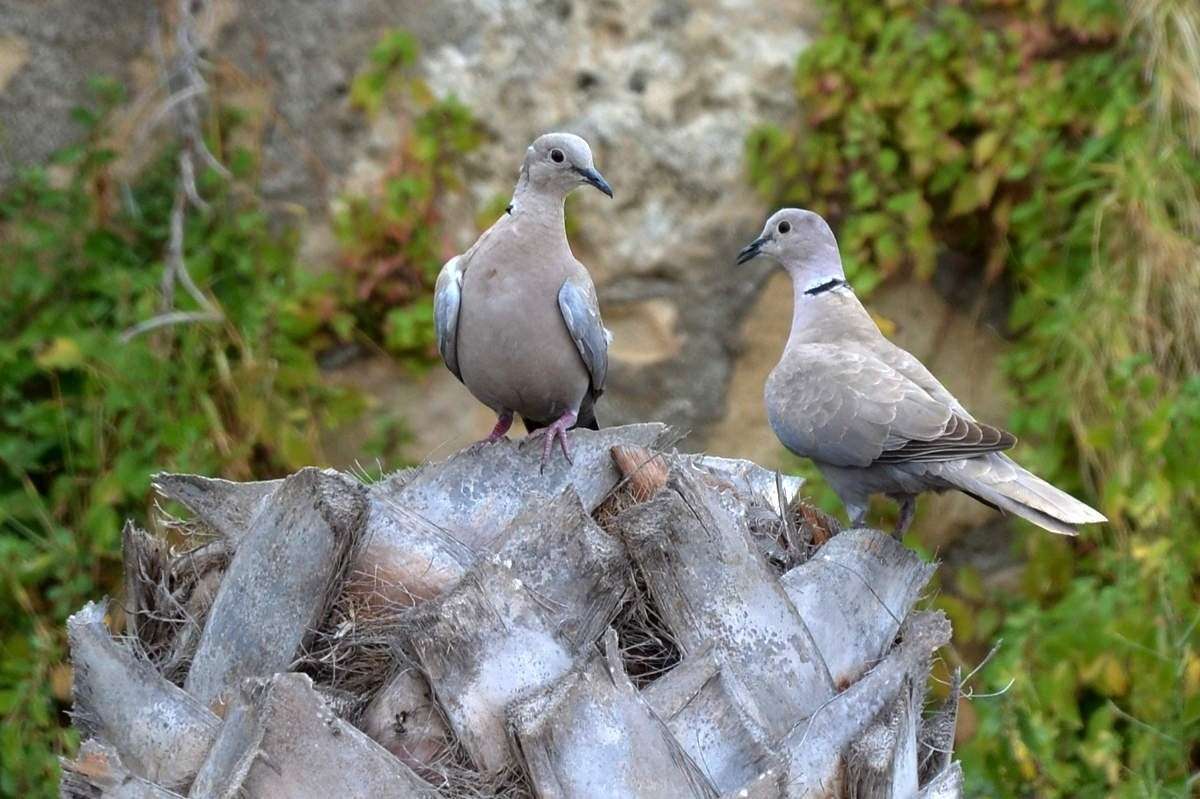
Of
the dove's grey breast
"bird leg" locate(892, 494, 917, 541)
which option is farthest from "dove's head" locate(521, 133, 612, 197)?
"bird leg" locate(892, 494, 917, 541)

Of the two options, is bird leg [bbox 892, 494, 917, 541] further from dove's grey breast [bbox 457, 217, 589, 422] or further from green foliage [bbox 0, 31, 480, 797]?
green foliage [bbox 0, 31, 480, 797]

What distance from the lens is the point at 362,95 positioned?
4.43 metres

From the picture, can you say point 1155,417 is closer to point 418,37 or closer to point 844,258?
point 844,258

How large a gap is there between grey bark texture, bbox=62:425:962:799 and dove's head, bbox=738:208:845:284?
1279 mm

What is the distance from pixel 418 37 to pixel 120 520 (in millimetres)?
1608

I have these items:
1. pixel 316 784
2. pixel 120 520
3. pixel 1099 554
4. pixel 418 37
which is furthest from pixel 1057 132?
pixel 316 784

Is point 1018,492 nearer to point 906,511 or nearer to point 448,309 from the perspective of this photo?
point 906,511

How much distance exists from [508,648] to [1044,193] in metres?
3.04

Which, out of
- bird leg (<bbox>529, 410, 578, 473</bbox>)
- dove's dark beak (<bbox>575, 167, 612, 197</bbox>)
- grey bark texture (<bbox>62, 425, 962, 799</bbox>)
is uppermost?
dove's dark beak (<bbox>575, 167, 612, 197</bbox>)

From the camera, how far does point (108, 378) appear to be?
4.31 meters

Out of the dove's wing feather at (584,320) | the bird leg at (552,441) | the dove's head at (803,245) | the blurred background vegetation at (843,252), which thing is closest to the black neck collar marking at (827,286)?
the dove's head at (803,245)

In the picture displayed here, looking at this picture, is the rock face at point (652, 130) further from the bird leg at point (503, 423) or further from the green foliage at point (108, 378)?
the bird leg at point (503, 423)

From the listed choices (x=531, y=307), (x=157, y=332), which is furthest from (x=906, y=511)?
(x=157, y=332)

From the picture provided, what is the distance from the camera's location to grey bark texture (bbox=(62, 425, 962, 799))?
5.84ft
